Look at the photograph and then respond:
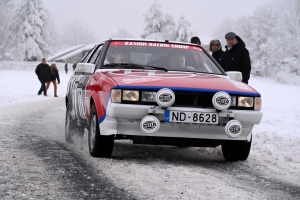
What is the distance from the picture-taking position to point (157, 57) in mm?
6445

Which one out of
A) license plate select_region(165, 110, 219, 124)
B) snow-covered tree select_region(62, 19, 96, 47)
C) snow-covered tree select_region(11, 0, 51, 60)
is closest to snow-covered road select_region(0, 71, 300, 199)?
license plate select_region(165, 110, 219, 124)

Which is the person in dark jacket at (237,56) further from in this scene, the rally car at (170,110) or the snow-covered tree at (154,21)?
the snow-covered tree at (154,21)

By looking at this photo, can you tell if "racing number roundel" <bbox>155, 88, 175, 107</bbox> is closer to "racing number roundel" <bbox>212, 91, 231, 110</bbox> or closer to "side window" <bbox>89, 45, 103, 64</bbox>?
"racing number roundel" <bbox>212, 91, 231, 110</bbox>

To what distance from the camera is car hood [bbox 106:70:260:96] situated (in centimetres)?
506

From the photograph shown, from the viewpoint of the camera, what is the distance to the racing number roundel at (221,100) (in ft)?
16.5

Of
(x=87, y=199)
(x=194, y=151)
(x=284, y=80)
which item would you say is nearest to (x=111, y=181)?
(x=87, y=199)

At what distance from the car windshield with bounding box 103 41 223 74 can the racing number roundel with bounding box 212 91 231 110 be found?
134 cm

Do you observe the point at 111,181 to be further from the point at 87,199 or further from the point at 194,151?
the point at 194,151

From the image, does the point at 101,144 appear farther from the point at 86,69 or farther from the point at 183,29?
the point at 183,29

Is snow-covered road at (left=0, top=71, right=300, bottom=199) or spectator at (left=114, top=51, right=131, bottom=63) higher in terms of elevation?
spectator at (left=114, top=51, right=131, bottom=63)

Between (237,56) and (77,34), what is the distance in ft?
368

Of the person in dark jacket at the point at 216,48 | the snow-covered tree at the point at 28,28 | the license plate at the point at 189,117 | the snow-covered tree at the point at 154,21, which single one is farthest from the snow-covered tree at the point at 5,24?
the license plate at the point at 189,117

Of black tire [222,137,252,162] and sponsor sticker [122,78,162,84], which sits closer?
sponsor sticker [122,78,162,84]

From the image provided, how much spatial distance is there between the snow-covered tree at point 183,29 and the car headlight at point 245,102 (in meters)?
73.2
